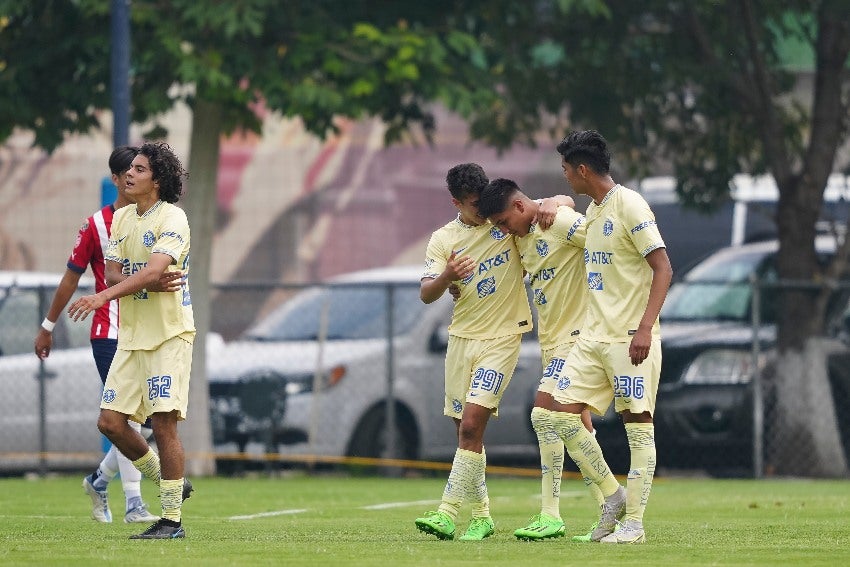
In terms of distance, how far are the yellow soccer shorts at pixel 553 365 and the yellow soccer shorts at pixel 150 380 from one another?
Result: 5.93 ft

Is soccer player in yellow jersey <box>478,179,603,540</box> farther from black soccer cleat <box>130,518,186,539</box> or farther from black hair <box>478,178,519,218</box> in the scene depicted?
black soccer cleat <box>130,518,186,539</box>

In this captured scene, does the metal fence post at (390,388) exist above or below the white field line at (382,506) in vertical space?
above

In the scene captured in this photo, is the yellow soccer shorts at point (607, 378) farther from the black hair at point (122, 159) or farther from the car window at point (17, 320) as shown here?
the car window at point (17, 320)

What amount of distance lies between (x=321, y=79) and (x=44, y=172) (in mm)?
9030

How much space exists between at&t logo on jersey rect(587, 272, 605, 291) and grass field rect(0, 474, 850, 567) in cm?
125

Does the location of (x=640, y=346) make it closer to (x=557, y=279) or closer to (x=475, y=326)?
(x=557, y=279)

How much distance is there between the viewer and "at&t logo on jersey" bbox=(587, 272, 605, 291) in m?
8.98

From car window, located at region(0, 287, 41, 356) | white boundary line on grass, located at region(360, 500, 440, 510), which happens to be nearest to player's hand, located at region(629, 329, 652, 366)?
white boundary line on grass, located at region(360, 500, 440, 510)

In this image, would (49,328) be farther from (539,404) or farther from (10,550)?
(539,404)

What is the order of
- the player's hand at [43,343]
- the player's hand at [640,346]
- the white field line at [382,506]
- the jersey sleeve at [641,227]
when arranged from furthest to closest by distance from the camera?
1. the white field line at [382,506]
2. the player's hand at [43,343]
3. the jersey sleeve at [641,227]
4. the player's hand at [640,346]

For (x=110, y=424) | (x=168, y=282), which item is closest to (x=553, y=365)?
(x=168, y=282)

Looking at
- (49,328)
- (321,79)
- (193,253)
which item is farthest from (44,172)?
(49,328)

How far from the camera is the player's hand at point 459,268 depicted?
9.24 meters

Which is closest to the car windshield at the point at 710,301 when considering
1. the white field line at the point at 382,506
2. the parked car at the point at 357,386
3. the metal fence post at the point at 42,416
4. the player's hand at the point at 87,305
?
the parked car at the point at 357,386
